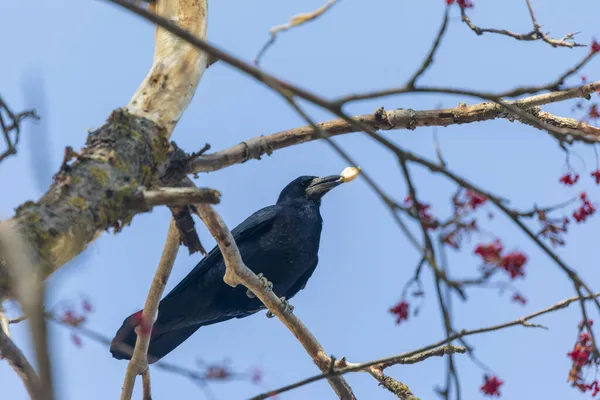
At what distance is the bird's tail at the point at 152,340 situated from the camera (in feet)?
18.2

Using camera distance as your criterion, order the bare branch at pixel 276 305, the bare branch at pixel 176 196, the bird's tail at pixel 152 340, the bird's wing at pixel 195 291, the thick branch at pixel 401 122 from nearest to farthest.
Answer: the bare branch at pixel 176 196 → the thick branch at pixel 401 122 → the bare branch at pixel 276 305 → the bird's tail at pixel 152 340 → the bird's wing at pixel 195 291

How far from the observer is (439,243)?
241 cm

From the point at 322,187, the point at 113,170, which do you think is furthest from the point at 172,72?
the point at 322,187

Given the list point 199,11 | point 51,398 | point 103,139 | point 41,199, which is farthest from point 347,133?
point 51,398

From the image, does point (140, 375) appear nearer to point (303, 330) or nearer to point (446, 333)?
point (303, 330)

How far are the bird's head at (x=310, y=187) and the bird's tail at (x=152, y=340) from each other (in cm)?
186

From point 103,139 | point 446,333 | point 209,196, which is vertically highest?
point 103,139

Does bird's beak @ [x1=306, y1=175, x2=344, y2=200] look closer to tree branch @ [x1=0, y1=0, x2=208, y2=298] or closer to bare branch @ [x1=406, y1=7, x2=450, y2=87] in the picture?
tree branch @ [x1=0, y1=0, x2=208, y2=298]

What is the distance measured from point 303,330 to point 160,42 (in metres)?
2.23

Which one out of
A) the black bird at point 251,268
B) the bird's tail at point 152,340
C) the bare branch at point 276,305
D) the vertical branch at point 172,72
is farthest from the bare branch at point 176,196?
the black bird at point 251,268

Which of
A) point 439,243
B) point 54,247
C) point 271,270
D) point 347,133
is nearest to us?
point 439,243

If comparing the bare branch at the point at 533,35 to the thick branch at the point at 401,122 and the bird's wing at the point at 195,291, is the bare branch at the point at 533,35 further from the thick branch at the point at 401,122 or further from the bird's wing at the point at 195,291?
the bird's wing at the point at 195,291

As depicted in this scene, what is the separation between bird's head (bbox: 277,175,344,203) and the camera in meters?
7.39

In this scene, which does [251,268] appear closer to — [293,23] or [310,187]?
[310,187]
